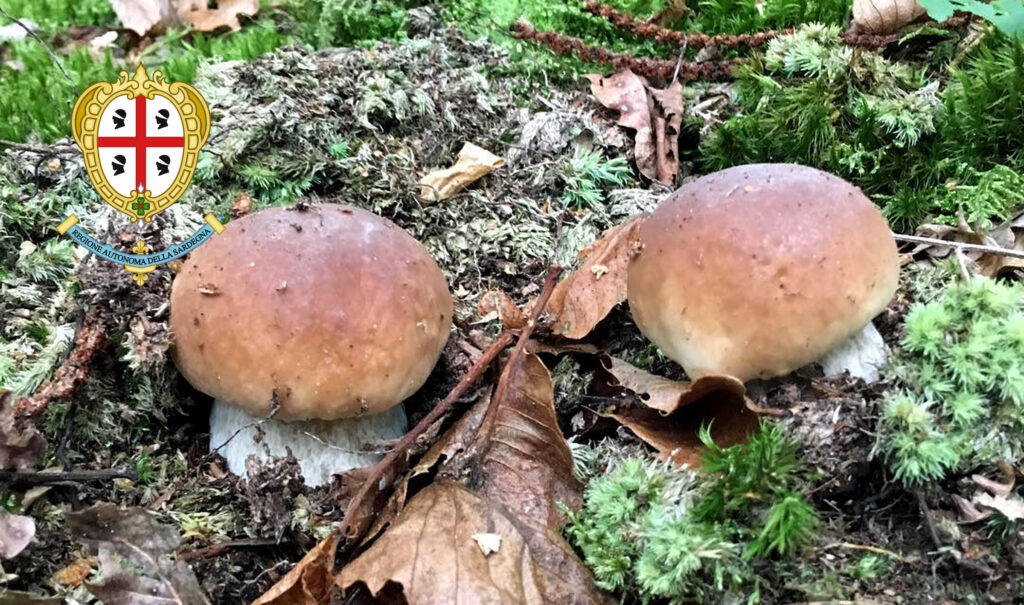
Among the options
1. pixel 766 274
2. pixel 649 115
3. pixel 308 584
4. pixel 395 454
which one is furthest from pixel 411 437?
pixel 649 115

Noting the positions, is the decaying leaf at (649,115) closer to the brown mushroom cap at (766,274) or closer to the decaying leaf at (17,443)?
the brown mushroom cap at (766,274)

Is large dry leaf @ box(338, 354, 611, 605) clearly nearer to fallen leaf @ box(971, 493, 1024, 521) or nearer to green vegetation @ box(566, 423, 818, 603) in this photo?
green vegetation @ box(566, 423, 818, 603)

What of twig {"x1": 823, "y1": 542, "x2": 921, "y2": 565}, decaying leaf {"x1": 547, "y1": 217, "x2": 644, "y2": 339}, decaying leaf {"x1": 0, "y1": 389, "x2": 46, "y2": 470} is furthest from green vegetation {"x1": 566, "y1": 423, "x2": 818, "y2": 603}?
decaying leaf {"x1": 0, "y1": 389, "x2": 46, "y2": 470}

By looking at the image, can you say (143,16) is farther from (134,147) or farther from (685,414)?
(685,414)

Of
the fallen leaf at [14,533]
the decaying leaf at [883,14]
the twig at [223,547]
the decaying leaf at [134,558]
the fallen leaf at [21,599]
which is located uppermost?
the decaying leaf at [883,14]

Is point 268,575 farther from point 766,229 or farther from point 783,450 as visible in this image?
point 766,229

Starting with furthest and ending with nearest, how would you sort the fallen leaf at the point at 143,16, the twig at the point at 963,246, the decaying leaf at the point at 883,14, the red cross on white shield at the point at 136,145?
the fallen leaf at the point at 143,16 < the decaying leaf at the point at 883,14 < the red cross on white shield at the point at 136,145 < the twig at the point at 963,246

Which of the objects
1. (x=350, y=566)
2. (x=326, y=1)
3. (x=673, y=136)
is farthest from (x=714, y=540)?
(x=326, y=1)

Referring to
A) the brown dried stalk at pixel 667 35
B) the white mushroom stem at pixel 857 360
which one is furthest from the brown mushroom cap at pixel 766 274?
the brown dried stalk at pixel 667 35
